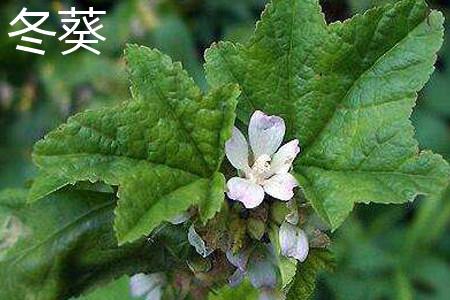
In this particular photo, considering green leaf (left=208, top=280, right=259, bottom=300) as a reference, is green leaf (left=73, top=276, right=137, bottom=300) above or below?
below

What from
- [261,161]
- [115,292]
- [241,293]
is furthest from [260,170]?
[115,292]

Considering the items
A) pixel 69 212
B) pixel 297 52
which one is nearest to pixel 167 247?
pixel 69 212

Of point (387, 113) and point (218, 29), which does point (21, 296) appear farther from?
point (218, 29)

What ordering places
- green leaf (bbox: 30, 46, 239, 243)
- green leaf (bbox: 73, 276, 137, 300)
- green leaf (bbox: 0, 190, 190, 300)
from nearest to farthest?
green leaf (bbox: 30, 46, 239, 243) → green leaf (bbox: 0, 190, 190, 300) → green leaf (bbox: 73, 276, 137, 300)

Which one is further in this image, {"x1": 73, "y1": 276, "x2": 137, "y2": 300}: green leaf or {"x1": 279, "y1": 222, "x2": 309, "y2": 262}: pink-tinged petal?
{"x1": 73, "y1": 276, "x2": 137, "y2": 300}: green leaf

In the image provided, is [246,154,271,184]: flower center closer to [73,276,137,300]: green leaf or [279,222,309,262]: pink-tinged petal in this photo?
[279,222,309,262]: pink-tinged petal

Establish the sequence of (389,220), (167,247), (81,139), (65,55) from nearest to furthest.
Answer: (81,139) → (167,247) → (389,220) → (65,55)

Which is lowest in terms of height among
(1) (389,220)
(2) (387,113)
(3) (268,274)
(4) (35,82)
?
(1) (389,220)

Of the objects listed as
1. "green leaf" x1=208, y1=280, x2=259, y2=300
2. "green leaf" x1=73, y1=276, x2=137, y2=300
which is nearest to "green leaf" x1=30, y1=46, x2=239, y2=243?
"green leaf" x1=208, y1=280, x2=259, y2=300
